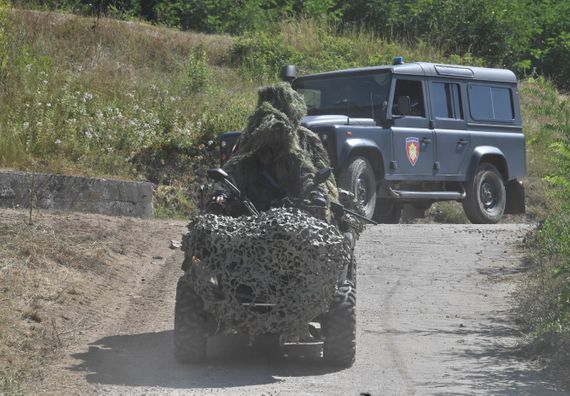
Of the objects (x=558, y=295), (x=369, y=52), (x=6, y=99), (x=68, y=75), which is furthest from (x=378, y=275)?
Answer: (x=369, y=52)

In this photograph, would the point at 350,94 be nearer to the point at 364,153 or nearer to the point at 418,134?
the point at 364,153

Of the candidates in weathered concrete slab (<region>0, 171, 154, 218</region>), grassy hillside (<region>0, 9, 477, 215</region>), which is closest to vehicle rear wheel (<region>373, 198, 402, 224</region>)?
grassy hillside (<region>0, 9, 477, 215</region>)

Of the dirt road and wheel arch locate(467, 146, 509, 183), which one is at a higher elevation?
wheel arch locate(467, 146, 509, 183)

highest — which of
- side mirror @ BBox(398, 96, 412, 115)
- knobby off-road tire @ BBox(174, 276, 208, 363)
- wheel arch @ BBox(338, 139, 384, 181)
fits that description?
side mirror @ BBox(398, 96, 412, 115)

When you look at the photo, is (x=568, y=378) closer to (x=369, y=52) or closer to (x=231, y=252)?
(x=231, y=252)

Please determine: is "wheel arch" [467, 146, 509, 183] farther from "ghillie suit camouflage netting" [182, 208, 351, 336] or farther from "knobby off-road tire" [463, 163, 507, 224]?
"ghillie suit camouflage netting" [182, 208, 351, 336]

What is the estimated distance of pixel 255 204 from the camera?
28.5 feet

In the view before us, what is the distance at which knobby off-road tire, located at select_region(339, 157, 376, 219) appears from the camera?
14594 millimetres

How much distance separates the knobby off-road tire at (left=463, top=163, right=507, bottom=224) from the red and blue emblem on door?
5.16 feet

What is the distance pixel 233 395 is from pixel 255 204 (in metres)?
2.04

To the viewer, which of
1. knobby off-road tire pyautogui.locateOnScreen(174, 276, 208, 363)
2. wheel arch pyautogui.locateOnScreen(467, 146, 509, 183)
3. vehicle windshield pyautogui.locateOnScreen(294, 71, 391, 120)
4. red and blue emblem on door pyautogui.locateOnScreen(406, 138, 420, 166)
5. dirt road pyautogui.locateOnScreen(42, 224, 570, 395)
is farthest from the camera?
wheel arch pyautogui.locateOnScreen(467, 146, 509, 183)

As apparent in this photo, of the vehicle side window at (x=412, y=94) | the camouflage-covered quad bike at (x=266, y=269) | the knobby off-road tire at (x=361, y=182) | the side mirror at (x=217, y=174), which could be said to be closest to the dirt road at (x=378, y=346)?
the camouflage-covered quad bike at (x=266, y=269)

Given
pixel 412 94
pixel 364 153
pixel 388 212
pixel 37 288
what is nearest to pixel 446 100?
pixel 412 94

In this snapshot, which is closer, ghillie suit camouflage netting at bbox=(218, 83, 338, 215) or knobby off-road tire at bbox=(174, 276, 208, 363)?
knobby off-road tire at bbox=(174, 276, 208, 363)
